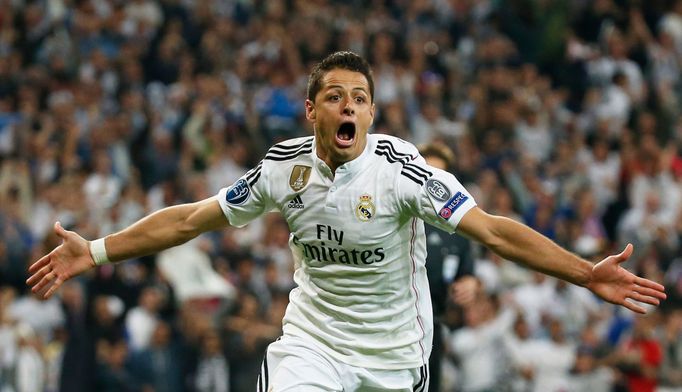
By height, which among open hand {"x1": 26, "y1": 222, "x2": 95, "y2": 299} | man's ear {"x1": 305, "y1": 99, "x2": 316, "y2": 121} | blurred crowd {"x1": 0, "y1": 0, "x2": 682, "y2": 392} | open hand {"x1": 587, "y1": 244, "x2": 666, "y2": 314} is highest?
blurred crowd {"x1": 0, "y1": 0, "x2": 682, "y2": 392}

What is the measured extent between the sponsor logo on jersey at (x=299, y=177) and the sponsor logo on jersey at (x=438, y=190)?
622 mm

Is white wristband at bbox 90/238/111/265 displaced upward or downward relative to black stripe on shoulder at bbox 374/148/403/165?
downward

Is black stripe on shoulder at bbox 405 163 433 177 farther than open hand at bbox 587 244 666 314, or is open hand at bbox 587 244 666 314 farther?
black stripe on shoulder at bbox 405 163 433 177

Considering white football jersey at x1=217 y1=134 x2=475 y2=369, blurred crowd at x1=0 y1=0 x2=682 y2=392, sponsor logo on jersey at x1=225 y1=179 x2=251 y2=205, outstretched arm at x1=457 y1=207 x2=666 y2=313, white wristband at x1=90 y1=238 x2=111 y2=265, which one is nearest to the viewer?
outstretched arm at x1=457 y1=207 x2=666 y2=313

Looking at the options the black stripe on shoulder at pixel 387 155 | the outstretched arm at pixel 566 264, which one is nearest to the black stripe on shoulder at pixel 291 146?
the black stripe on shoulder at pixel 387 155

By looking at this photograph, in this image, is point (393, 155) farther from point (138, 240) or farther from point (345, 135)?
point (138, 240)

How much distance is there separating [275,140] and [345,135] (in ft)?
30.5

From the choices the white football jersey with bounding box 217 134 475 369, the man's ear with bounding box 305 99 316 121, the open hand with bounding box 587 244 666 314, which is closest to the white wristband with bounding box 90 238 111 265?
the white football jersey with bounding box 217 134 475 369

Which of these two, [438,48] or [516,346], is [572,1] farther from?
[516,346]

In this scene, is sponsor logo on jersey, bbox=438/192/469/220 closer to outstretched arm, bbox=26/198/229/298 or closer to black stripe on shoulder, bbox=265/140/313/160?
black stripe on shoulder, bbox=265/140/313/160

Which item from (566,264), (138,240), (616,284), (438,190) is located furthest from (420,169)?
(138,240)

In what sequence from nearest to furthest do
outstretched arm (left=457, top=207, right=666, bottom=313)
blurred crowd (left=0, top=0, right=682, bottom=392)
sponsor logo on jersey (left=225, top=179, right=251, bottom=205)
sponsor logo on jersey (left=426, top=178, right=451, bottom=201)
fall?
outstretched arm (left=457, top=207, right=666, bottom=313) < sponsor logo on jersey (left=426, top=178, right=451, bottom=201) < sponsor logo on jersey (left=225, top=179, right=251, bottom=205) < blurred crowd (left=0, top=0, right=682, bottom=392)

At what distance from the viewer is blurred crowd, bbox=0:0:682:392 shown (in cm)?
1198

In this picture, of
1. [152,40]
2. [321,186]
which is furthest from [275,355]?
[152,40]
